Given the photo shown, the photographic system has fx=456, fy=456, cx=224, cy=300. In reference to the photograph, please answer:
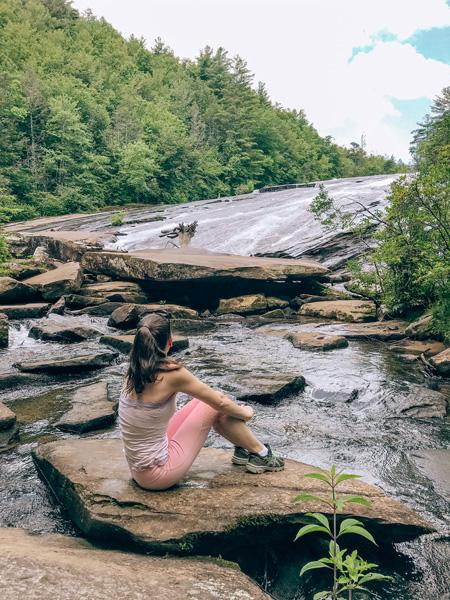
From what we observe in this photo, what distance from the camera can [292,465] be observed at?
12.4 ft

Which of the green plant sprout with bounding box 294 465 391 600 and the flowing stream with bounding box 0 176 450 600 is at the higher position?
the green plant sprout with bounding box 294 465 391 600

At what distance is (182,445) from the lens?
11.1 ft

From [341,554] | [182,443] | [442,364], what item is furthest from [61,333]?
[341,554]

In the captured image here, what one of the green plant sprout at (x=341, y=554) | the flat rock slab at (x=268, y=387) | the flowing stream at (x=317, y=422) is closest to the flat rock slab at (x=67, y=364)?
the flowing stream at (x=317, y=422)

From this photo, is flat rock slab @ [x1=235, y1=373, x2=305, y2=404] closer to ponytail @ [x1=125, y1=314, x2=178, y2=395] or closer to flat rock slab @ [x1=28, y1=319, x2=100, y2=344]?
ponytail @ [x1=125, y1=314, x2=178, y2=395]

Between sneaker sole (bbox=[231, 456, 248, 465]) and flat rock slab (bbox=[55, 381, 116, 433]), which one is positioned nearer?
sneaker sole (bbox=[231, 456, 248, 465])

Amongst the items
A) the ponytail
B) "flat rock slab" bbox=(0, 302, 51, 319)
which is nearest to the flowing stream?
"flat rock slab" bbox=(0, 302, 51, 319)

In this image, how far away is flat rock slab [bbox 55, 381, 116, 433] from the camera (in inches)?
207

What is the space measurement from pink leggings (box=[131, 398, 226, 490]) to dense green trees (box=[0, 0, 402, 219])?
34.1 feet

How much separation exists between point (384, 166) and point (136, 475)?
93733 millimetres

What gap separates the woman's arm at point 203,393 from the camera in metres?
3.13

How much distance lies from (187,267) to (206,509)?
33.5 feet

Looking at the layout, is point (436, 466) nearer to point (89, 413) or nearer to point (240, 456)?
point (240, 456)

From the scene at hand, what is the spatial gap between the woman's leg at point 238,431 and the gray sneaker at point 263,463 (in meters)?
0.06
